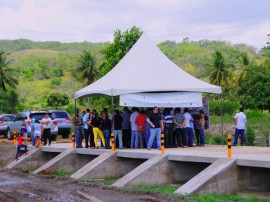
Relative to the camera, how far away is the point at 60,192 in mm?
17938

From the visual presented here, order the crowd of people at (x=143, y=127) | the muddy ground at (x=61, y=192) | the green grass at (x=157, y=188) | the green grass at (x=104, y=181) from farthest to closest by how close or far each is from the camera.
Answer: the crowd of people at (x=143, y=127), the green grass at (x=104, y=181), the green grass at (x=157, y=188), the muddy ground at (x=61, y=192)

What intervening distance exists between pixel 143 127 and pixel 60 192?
620 centimetres

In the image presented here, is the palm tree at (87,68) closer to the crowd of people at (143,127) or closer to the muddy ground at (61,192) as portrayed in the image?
the crowd of people at (143,127)

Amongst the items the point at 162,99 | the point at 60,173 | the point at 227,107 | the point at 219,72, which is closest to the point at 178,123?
the point at 162,99

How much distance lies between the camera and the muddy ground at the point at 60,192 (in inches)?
637

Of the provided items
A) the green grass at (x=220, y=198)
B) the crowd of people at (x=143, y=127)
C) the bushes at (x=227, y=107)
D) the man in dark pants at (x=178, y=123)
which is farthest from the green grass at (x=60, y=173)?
the bushes at (x=227, y=107)

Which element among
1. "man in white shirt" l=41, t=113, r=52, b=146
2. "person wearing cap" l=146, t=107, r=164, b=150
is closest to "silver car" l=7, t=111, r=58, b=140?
"man in white shirt" l=41, t=113, r=52, b=146

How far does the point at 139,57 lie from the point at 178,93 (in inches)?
105

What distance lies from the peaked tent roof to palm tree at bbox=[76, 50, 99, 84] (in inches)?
2238

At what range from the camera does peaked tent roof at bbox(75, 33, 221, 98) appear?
930 inches

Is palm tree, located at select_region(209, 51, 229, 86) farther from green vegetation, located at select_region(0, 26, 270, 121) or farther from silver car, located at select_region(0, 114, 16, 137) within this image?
silver car, located at select_region(0, 114, 16, 137)

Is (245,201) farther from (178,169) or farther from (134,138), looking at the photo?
(134,138)

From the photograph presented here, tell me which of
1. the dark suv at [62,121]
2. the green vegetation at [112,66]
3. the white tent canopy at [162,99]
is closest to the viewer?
the white tent canopy at [162,99]

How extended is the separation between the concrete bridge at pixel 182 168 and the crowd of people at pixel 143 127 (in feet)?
3.30
